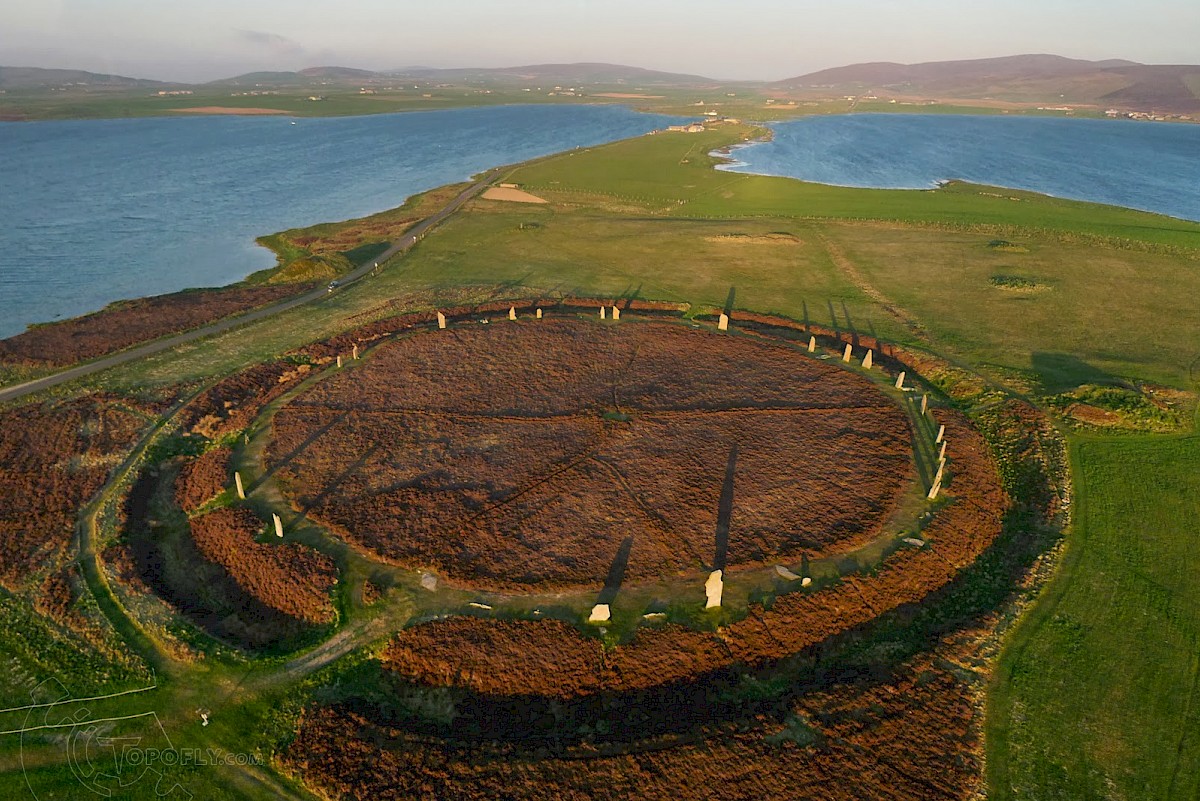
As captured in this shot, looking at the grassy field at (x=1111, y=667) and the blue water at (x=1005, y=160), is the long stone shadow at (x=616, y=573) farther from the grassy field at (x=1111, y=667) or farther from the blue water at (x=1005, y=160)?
the blue water at (x=1005, y=160)

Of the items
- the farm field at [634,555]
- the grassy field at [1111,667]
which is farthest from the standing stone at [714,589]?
the grassy field at [1111,667]

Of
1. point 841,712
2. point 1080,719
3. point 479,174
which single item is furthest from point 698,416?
point 479,174

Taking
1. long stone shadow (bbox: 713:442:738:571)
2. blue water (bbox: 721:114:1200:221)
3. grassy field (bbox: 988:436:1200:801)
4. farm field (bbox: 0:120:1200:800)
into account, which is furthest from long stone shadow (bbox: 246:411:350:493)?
blue water (bbox: 721:114:1200:221)

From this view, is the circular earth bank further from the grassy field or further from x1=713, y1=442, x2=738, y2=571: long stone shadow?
the grassy field

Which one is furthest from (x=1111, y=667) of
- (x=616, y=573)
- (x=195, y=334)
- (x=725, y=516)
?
(x=195, y=334)

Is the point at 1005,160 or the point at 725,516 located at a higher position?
the point at 1005,160

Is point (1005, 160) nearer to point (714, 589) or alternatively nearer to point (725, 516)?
point (725, 516)
